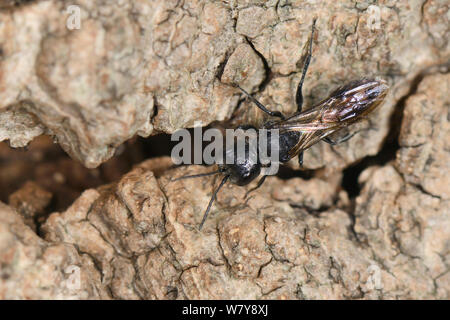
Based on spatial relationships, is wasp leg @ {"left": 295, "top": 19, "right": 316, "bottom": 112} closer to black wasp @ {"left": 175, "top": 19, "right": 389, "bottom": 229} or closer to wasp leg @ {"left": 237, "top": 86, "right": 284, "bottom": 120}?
black wasp @ {"left": 175, "top": 19, "right": 389, "bottom": 229}

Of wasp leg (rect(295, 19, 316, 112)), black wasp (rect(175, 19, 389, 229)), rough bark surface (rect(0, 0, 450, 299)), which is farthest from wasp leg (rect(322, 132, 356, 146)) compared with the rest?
wasp leg (rect(295, 19, 316, 112))

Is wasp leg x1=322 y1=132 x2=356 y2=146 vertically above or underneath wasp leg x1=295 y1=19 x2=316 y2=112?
underneath

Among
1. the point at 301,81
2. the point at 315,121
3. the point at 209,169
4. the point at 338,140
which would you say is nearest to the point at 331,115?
the point at 315,121

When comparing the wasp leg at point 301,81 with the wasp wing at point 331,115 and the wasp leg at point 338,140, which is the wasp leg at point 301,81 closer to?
the wasp wing at point 331,115

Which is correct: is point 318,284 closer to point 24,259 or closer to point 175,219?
point 175,219

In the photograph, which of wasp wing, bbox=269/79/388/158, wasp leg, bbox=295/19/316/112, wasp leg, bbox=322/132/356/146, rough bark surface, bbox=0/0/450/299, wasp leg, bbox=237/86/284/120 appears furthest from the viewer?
wasp leg, bbox=322/132/356/146

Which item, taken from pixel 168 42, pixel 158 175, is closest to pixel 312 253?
pixel 158 175
